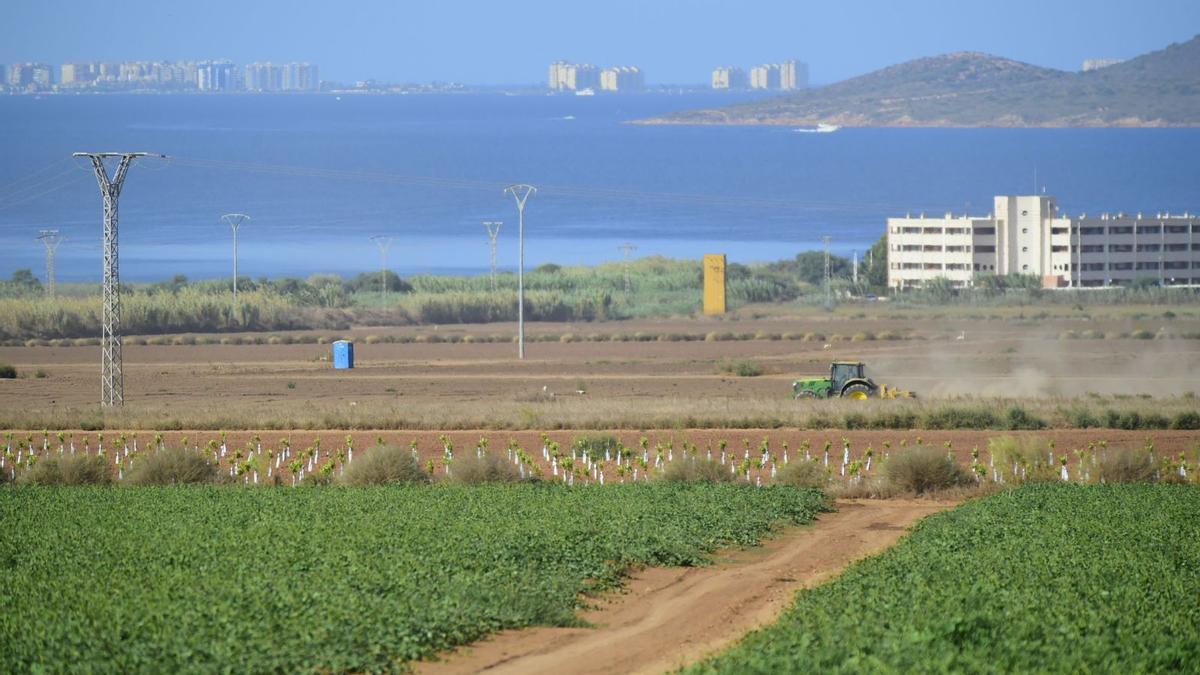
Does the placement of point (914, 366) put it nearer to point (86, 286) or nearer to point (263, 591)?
point (263, 591)

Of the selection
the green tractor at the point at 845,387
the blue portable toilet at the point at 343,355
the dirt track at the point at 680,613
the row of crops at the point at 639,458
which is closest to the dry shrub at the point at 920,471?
the row of crops at the point at 639,458

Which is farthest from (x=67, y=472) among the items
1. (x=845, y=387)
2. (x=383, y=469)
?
(x=845, y=387)

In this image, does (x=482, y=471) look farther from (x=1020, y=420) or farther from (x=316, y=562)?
(x=1020, y=420)

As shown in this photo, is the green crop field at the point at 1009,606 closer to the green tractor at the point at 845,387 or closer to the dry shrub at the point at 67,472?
the dry shrub at the point at 67,472

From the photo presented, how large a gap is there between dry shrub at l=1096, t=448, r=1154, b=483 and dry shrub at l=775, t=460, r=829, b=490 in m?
5.40

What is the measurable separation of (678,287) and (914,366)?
5356cm

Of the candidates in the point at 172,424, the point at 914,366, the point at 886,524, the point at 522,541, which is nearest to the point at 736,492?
the point at 886,524

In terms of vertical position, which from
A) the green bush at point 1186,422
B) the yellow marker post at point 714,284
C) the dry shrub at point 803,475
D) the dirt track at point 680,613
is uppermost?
the yellow marker post at point 714,284

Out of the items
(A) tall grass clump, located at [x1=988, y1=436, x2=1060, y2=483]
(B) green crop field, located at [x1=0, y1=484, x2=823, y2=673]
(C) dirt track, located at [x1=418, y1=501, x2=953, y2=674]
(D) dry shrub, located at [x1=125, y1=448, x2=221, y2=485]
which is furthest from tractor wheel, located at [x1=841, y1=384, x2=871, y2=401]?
(D) dry shrub, located at [x1=125, y1=448, x2=221, y2=485]

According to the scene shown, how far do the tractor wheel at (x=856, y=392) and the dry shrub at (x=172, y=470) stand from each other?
19.7 m

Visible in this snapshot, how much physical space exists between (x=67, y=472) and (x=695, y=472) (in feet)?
38.4

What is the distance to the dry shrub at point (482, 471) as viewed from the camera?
28844 mm

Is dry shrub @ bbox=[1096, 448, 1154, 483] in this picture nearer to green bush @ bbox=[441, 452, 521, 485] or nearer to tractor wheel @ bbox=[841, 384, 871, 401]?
green bush @ bbox=[441, 452, 521, 485]

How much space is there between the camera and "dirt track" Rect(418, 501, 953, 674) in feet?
49.3
